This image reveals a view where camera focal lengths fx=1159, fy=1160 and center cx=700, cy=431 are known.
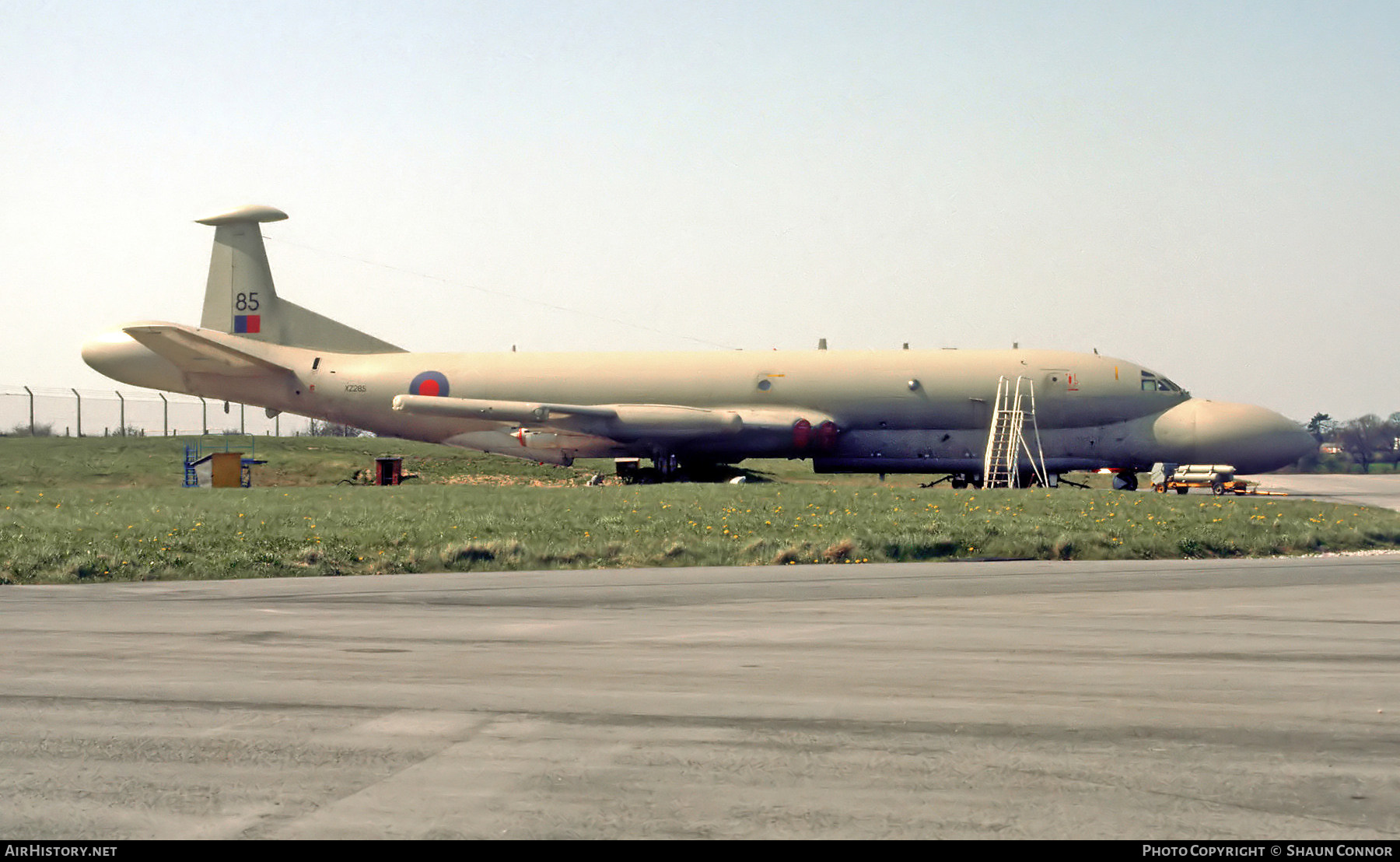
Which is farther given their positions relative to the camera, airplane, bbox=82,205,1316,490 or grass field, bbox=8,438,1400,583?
airplane, bbox=82,205,1316,490

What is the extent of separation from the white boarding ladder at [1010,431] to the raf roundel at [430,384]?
1864 centimetres

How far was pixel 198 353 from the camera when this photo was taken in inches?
1594

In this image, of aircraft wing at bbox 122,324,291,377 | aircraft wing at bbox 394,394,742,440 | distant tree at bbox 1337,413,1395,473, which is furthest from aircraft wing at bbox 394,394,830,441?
distant tree at bbox 1337,413,1395,473

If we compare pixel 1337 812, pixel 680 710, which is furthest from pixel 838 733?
pixel 1337 812

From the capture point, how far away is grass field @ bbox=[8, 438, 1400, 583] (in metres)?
17.6

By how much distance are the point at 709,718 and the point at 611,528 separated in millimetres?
13524

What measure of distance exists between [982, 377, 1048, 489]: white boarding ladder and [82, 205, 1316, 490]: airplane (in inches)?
10.5

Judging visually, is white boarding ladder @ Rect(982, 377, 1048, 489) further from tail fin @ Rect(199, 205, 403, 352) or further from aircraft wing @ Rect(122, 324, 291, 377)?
aircraft wing @ Rect(122, 324, 291, 377)

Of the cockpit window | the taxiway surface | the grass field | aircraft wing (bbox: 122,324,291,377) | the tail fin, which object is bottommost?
the taxiway surface

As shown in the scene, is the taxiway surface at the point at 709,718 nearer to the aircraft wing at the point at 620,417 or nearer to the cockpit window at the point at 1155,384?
the aircraft wing at the point at 620,417

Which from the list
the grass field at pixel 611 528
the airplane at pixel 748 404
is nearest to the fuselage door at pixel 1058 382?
the airplane at pixel 748 404

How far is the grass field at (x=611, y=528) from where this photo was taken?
17.6 m

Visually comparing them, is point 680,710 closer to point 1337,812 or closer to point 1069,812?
point 1069,812
